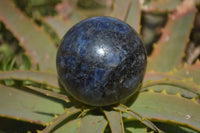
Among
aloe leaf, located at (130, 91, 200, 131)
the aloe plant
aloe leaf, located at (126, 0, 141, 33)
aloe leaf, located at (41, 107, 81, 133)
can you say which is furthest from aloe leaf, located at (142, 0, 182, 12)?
aloe leaf, located at (41, 107, 81, 133)

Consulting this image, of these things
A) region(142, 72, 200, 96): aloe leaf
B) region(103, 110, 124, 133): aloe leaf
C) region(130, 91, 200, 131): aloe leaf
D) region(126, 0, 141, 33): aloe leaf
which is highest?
region(126, 0, 141, 33): aloe leaf

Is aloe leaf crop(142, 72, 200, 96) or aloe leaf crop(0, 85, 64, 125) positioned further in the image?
aloe leaf crop(0, 85, 64, 125)

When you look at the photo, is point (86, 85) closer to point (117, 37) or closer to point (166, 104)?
point (117, 37)

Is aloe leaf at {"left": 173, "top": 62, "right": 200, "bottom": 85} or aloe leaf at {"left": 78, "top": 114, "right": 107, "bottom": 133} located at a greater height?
aloe leaf at {"left": 173, "top": 62, "right": 200, "bottom": 85}

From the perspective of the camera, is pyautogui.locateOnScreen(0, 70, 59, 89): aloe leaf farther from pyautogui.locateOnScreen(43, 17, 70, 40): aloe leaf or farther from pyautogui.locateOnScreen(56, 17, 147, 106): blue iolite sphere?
pyautogui.locateOnScreen(43, 17, 70, 40): aloe leaf

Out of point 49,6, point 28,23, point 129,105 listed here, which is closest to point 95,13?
point 49,6

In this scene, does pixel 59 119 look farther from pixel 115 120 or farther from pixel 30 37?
pixel 30 37

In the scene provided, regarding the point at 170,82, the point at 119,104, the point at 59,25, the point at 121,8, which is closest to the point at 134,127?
the point at 119,104

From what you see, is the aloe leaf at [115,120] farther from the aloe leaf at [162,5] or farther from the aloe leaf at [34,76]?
the aloe leaf at [162,5]

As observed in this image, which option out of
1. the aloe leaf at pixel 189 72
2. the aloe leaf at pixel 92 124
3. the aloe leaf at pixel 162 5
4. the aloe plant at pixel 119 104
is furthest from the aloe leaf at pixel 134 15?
the aloe leaf at pixel 92 124
